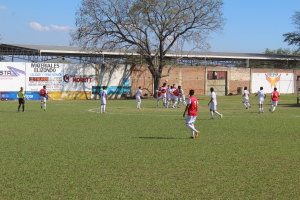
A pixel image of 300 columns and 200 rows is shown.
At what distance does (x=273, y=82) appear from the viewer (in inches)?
2361

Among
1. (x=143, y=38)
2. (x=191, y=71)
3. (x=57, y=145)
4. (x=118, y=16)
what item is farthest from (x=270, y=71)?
(x=57, y=145)

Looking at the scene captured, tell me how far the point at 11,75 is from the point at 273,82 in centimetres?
4210

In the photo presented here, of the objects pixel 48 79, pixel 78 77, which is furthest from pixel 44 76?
pixel 78 77

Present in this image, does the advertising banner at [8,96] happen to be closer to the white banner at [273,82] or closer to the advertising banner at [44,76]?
the advertising banner at [44,76]

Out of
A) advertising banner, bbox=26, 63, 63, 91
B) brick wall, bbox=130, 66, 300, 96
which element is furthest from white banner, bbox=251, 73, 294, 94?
advertising banner, bbox=26, 63, 63, 91

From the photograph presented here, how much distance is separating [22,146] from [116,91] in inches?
1580

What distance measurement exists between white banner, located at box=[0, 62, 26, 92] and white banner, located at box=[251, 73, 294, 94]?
37150 mm

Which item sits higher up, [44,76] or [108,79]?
[44,76]

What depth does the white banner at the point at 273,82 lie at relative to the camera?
59375 millimetres

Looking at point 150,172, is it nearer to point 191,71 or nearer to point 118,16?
point 118,16

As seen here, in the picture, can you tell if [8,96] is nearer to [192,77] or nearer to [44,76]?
[44,76]

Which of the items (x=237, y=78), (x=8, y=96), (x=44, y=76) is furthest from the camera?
(x=237, y=78)

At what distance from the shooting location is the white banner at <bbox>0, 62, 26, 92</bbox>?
4422 centimetres

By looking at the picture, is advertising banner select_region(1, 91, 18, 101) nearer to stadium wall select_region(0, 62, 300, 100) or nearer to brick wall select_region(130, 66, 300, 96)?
stadium wall select_region(0, 62, 300, 100)
